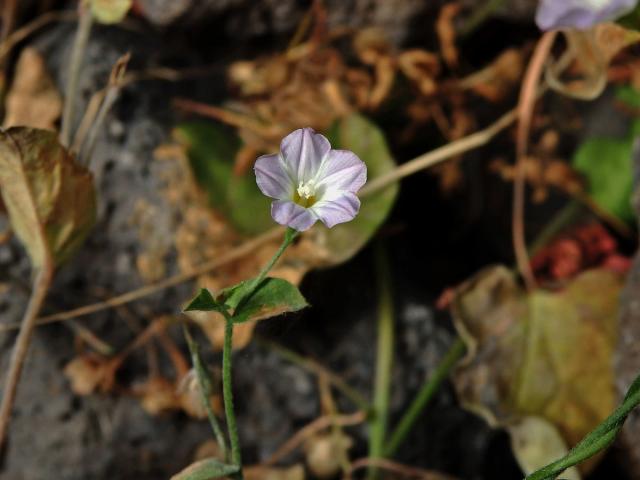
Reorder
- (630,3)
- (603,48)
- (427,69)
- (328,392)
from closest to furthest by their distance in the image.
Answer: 1. (630,3)
2. (603,48)
3. (328,392)
4. (427,69)

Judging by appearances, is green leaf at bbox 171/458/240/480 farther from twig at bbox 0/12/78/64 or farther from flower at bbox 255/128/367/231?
twig at bbox 0/12/78/64

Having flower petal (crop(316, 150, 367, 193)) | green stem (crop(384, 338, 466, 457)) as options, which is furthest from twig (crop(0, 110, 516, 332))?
flower petal (crop(316, 150, 367, 193))

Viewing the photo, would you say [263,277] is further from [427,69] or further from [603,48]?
[427,69]

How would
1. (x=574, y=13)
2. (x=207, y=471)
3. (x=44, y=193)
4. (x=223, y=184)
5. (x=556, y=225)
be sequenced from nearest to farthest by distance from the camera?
(x=574, y=13) → (x=207, y=471) → (x=44, y=193) → (x=223, y=184) → (x=556, y=225)

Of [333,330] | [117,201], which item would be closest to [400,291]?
[333,330]

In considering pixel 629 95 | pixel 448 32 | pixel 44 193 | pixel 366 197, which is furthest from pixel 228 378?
pixel 629 95

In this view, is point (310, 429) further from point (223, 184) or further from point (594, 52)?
point (594, 52)

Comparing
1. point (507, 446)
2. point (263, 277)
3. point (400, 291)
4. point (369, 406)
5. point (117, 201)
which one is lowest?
point (507, 446)
